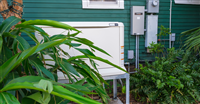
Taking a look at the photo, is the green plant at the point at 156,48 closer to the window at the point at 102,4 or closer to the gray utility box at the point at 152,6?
the gray utility box at the point at 152,6

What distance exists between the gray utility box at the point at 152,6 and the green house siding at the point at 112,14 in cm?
14

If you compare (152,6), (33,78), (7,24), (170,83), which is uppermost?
(152,6)

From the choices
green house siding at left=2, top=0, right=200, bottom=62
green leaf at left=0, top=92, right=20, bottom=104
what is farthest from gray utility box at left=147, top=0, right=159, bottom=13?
green leaf at left=0, top=92, right=20, bottom=104

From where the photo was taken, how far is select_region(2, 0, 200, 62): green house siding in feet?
10.8

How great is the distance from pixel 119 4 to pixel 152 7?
824 millimetres

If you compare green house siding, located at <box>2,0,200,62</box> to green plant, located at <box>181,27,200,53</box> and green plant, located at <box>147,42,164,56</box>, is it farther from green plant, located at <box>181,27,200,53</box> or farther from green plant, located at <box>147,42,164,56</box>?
green plant, located at <box>181,27,200,53</box>

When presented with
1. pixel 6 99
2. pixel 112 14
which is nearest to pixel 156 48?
pixel 112 14

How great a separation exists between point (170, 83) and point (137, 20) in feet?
5.97

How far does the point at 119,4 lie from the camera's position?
3.46m

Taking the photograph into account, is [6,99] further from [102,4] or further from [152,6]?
[152,6]

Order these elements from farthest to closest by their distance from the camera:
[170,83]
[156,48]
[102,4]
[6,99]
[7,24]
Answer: [102,4] < [156,48] < [170,83] < [7,24] < [6,99]

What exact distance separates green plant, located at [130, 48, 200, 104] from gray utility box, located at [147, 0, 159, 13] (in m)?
1.30

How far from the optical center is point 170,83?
2162 millimetres

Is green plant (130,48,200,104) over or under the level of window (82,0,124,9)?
under
